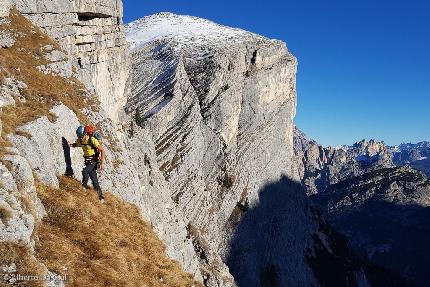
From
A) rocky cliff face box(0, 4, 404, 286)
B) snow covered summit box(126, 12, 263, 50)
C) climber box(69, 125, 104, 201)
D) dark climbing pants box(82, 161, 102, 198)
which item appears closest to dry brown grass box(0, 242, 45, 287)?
rocky cliff face box(0, 4, 404, 286)

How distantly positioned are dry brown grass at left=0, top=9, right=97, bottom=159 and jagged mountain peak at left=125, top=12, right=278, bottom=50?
50.3 meters

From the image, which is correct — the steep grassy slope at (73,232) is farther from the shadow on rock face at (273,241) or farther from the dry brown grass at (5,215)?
the shadow on rock face at (273,241)

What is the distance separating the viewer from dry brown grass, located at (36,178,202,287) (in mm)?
15227

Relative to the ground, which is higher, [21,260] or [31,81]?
[31,81]

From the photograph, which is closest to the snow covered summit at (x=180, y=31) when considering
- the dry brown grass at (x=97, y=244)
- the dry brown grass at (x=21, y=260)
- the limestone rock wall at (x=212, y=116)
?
the limestone rock wall at (x=212, y=116)

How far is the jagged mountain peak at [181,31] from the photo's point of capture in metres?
84.4

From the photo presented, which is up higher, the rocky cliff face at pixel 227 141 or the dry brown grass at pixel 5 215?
the rocky cliff face at pixel 227 141

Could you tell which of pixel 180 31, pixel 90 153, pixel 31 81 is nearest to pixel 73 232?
pixel 90 153

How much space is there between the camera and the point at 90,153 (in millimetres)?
22016

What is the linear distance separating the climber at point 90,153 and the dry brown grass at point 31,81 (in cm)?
166

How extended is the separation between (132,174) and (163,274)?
11.2m

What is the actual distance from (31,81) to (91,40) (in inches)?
560

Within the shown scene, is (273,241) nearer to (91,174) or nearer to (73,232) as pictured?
(91,174)

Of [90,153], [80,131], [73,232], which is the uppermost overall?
[80,131]
